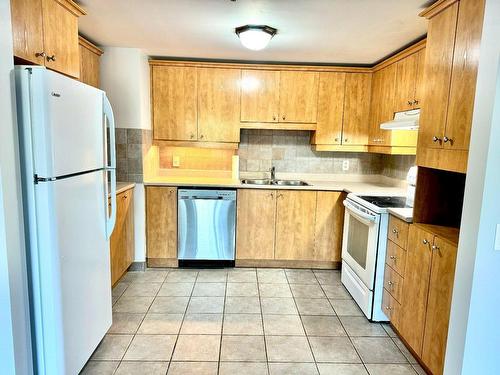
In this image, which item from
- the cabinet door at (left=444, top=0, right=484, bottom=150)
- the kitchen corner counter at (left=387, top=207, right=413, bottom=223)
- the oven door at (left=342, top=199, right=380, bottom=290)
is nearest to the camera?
the cabinet door at (left=444, top=0, right=484, bottom=150)

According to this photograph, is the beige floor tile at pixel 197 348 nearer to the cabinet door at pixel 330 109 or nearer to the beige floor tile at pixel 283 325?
the beige floor tile at pixel 283 325

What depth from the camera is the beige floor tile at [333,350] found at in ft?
7.30

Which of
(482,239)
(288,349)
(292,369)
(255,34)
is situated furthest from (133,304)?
(482,239)

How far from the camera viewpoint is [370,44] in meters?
3.09

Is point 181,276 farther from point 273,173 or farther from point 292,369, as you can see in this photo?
point 292,369

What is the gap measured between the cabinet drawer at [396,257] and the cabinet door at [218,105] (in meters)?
2.02

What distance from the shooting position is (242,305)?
2932mm

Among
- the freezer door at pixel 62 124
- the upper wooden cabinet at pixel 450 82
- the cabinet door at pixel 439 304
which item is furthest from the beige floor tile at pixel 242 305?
the upper wooden cabinet at pixel 450 82

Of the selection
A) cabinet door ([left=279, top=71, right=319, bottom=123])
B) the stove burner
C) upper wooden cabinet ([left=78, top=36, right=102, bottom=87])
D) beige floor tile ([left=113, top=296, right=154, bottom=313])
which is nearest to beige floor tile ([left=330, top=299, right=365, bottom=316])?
the stove burner

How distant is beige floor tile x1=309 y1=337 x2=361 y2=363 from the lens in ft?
7.30

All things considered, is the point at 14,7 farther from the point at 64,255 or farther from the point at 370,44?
the point at 370,44

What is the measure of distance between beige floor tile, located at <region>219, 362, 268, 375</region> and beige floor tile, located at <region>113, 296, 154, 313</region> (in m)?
0.99

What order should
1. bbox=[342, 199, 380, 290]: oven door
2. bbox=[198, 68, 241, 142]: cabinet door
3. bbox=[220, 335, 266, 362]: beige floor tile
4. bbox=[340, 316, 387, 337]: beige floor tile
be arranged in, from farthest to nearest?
bbox=[198, 68, 241, 142]: cabinet door
bbox=[342, 199, 380, 290]: oven door
bbox=[340, 316, 387, 337]: beige floor tile
bbox=[220, 335, 266, 362]: beige floor tile

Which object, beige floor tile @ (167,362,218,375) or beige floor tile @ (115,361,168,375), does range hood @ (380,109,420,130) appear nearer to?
beige floor tile @ (167,362,218,375)
